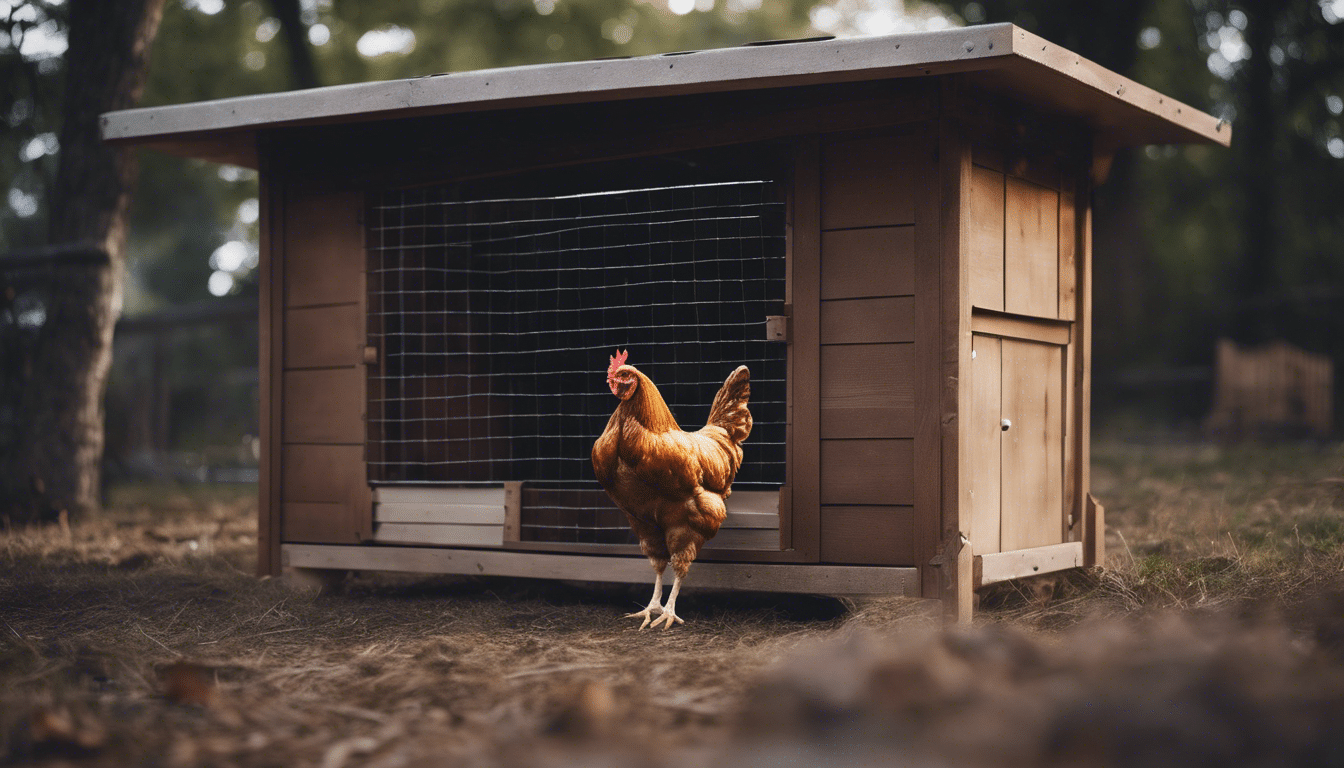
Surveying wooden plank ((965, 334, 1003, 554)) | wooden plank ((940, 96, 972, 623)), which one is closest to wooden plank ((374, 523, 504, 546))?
wooden plank ((940, 96, 972, 623))

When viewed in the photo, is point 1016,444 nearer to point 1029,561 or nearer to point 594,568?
point 1029,561

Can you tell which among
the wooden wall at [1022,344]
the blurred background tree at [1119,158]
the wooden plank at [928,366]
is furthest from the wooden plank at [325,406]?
the blurred background tree at [1119,158]

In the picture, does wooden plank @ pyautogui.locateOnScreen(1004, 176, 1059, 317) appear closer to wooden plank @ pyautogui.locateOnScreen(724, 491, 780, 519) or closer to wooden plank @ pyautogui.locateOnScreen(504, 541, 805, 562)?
wooden plank @ pyautogui.locateOnScreen(724, 491, 780, 519)

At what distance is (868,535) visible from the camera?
452 centimetres

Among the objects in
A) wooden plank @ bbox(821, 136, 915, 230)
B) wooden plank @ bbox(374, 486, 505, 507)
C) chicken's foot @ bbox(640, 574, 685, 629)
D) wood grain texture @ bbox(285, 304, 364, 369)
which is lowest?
chicken's foot @ bbox(640, 574, 685, 629)

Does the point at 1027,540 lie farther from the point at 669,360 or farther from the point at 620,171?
the point at 620,171

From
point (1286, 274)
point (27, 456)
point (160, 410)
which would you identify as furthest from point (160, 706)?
point (1286, 274)

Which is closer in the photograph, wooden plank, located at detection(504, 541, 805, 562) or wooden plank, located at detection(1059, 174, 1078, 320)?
wooden plank, located at detection(504, 541, 805, 562)

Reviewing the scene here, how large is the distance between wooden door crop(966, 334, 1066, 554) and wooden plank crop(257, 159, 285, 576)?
137 inches

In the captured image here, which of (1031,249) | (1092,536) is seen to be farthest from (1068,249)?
(1092,536)

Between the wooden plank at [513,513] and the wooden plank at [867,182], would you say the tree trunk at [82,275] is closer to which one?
the wooden plank at [513,513]

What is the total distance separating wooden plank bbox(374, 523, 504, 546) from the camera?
17.2 feet

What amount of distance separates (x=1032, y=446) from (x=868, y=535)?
42.3 inches

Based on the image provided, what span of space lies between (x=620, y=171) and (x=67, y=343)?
436 centimetres
